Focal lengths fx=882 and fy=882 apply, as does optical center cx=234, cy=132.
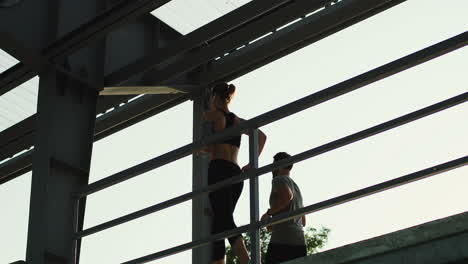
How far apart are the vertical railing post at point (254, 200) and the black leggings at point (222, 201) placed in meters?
1.01

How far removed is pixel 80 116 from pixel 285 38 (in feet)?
9.50

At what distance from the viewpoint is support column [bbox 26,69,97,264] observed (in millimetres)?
9008

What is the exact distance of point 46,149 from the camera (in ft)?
30.8

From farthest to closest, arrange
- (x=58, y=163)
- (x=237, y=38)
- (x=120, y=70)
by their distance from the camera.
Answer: (x=237, y=38), (x=120, y=70), (x=58, y=163)

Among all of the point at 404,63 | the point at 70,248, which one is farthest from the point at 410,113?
the point at 70,248

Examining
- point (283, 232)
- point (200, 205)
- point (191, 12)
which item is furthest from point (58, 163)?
point (191, 12)

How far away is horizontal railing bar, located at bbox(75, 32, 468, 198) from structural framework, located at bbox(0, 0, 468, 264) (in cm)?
1

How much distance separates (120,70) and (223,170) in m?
2.39

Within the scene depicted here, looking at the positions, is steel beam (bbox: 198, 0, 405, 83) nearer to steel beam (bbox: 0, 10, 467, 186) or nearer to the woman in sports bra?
steel beam (bbox: 0, 10, 467, 186)

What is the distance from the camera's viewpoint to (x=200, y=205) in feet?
36.9

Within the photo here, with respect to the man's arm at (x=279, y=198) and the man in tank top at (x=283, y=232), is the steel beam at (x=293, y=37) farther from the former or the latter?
the man's arm at (x=279, y=198)

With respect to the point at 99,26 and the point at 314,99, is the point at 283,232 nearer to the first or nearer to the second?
the point at 314,99

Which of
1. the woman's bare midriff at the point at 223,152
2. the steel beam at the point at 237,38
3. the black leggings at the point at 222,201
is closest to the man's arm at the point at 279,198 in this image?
the black leggings at the point at 222,201

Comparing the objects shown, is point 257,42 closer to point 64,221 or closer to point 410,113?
point 64,221
